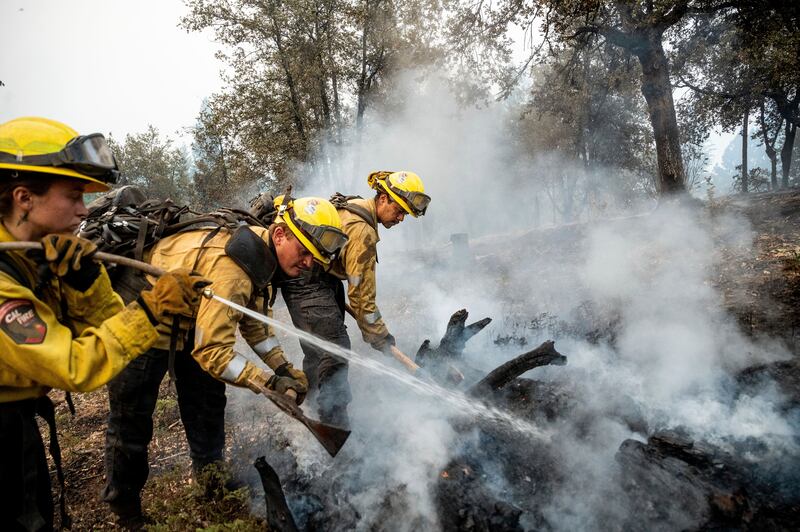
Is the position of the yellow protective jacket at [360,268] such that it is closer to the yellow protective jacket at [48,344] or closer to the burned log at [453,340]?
the burned log at [453,340]

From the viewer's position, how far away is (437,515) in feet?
9.13

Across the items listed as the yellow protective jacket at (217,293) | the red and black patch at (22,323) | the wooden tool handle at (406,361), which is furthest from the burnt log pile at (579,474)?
the red and black patch at (22,323)

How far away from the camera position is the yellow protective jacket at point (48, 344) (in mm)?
1415

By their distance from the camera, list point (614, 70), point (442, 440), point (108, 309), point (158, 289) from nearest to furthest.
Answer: point (158, 289)
point (108, 309)
point (442, 440)
point (614, 70)

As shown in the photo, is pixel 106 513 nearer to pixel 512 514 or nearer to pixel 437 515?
pixel 437 515

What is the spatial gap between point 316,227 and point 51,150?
1526mm

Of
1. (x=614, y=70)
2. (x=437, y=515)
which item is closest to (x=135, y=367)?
(x=437, y=515)

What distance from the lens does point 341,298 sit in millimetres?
4039

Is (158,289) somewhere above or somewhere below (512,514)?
above

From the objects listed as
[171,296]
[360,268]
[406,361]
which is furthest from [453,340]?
[171,296]

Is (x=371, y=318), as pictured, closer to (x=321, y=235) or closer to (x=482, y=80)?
(x=321, y=235)

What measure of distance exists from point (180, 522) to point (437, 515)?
1.78 meters

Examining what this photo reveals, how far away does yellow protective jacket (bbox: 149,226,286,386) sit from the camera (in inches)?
97.8

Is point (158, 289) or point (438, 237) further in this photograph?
point (438, 237)
